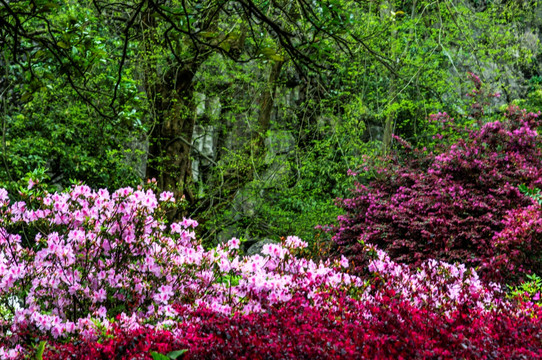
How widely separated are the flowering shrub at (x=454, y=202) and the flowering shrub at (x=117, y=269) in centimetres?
346

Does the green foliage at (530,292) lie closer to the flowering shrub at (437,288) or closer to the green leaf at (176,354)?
the flowering shrub at (437,288)

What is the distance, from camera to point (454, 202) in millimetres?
6637

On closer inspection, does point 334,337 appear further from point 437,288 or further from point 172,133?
point 172,133

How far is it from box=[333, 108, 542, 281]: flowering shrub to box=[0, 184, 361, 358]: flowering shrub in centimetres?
346

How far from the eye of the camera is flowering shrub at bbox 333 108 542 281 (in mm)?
6336

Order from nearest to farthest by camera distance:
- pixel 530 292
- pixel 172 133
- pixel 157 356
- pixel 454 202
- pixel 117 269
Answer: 1. pixel 157 356
2. pixel 117 269
3. pixel 530 292
4. pixel 454 202
5. pixel 172 133

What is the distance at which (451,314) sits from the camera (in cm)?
246

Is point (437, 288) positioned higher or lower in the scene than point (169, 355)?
lower

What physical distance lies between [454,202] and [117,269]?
489 centimetres

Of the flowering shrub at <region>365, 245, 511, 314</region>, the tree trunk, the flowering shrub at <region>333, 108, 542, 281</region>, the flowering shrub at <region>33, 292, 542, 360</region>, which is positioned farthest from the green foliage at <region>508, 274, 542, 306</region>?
the tree trunk

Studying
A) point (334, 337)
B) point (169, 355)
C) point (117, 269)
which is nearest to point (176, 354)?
point (169, 355)

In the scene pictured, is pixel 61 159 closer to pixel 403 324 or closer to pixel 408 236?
pixel 408 236

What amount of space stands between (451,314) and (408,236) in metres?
4.49

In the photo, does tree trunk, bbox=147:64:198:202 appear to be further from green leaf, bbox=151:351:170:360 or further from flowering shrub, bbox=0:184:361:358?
green leaf, bbox=151:351:170:360
